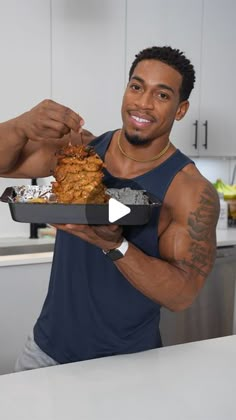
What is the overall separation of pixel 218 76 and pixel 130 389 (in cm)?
236

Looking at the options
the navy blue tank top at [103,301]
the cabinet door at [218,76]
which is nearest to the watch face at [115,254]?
the navy blue tank top at [103,301]

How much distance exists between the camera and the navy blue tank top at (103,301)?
1.32m

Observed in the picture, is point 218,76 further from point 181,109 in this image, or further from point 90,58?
point 181,109

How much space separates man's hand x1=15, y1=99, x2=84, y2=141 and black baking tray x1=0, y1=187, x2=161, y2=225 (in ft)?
0.74

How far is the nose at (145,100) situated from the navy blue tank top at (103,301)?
17 centimetres

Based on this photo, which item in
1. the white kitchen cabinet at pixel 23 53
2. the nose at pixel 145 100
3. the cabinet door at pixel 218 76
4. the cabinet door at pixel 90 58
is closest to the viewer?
the nose at pixel 145 100

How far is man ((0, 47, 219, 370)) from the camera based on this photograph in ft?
4.25

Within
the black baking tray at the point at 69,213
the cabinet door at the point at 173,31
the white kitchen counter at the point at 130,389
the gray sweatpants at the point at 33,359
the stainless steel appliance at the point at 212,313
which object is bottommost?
the stainless steel appliance at the point at 212,313

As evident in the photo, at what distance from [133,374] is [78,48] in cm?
184

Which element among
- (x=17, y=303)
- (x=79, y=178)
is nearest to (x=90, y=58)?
(x=17, y=303)

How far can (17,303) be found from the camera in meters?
2.20

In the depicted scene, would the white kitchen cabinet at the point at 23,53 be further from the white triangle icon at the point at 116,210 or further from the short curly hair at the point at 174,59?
the white triangle icon at the point at 116,210

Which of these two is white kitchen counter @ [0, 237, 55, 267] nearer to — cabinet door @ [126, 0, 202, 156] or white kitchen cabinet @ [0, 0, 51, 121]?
white kitchen cabinet @ [0, 0, 51, 121]

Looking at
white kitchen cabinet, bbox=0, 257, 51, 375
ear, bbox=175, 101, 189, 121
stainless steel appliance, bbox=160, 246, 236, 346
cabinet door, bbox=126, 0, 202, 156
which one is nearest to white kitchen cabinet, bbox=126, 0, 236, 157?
cabinet door, bbox=126, 0, 202, 156
